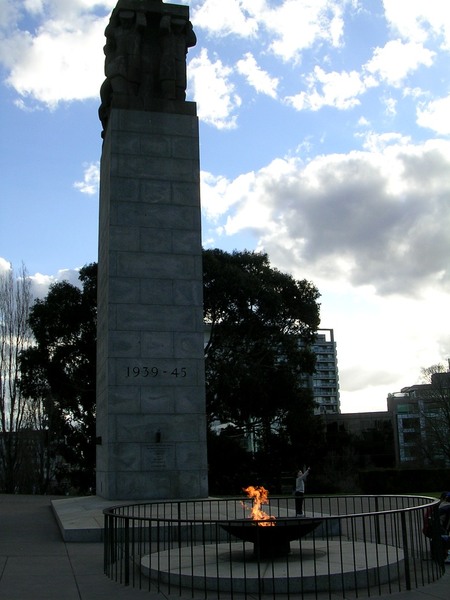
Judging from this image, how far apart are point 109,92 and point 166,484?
39.0ft

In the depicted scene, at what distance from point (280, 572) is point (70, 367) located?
25049mm

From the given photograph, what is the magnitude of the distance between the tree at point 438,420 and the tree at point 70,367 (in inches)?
1145

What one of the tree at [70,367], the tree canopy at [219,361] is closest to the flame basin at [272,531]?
the tree canopy at [219,361]

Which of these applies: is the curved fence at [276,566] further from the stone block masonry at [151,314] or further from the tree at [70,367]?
the tree at [70,367]

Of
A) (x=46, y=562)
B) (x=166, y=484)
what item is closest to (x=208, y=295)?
(x=166, y=484)

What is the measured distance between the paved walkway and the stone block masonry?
3559mm

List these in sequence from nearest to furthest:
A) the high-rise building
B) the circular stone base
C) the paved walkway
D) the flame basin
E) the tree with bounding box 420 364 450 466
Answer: the circular stone base
the paved walkway
the flame basin
the tree with bounding box 420 364 450 466
the high-rise building

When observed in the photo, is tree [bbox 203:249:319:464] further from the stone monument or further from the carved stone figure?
the carved stone figure

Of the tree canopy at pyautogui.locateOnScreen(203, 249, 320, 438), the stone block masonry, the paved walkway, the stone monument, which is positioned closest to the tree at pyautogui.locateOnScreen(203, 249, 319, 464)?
the tree canopy at pyautogui.locateOnScreen(203, 249, 320, 438)

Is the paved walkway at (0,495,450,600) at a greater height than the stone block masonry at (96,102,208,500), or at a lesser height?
lesser

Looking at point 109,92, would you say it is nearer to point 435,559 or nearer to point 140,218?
point 140,218

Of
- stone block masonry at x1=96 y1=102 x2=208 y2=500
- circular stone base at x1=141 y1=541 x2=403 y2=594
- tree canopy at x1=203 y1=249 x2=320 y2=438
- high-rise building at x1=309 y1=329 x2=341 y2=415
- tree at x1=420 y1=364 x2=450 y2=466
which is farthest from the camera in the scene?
high-rise building at x1=309 y1=329 x2=341 y2=415

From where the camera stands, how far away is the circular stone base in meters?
7.69

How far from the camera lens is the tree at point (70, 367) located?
103ft
